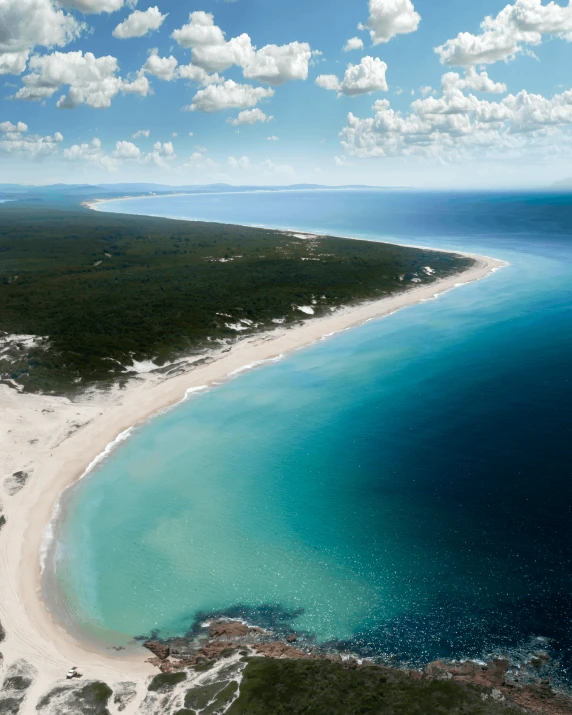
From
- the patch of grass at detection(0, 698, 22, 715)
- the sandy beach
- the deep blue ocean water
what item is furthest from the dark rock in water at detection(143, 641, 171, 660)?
the patch of grass at detection(0, 698, 22, 715)

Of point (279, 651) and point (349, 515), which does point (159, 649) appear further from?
point (349, 515)

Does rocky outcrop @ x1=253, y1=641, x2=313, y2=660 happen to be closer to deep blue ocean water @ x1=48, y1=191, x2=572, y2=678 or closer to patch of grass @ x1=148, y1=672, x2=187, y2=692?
deep blue ocean water @ x1=48, y1=191, x2=572, y2=678

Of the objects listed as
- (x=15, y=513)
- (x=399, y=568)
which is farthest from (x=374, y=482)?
(x=15, y=513)

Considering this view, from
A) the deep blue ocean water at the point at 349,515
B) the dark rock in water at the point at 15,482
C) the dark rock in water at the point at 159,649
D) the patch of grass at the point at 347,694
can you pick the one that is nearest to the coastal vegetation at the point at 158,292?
the deep blue ocean water at the point at 349,515

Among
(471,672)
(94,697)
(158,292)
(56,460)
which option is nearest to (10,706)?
(94,697)

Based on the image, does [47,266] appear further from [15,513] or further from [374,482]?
[374,482]

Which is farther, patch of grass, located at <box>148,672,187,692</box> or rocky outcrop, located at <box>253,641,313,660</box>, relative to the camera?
rocky outcrop, located at <box>253,641,313,660</box>
